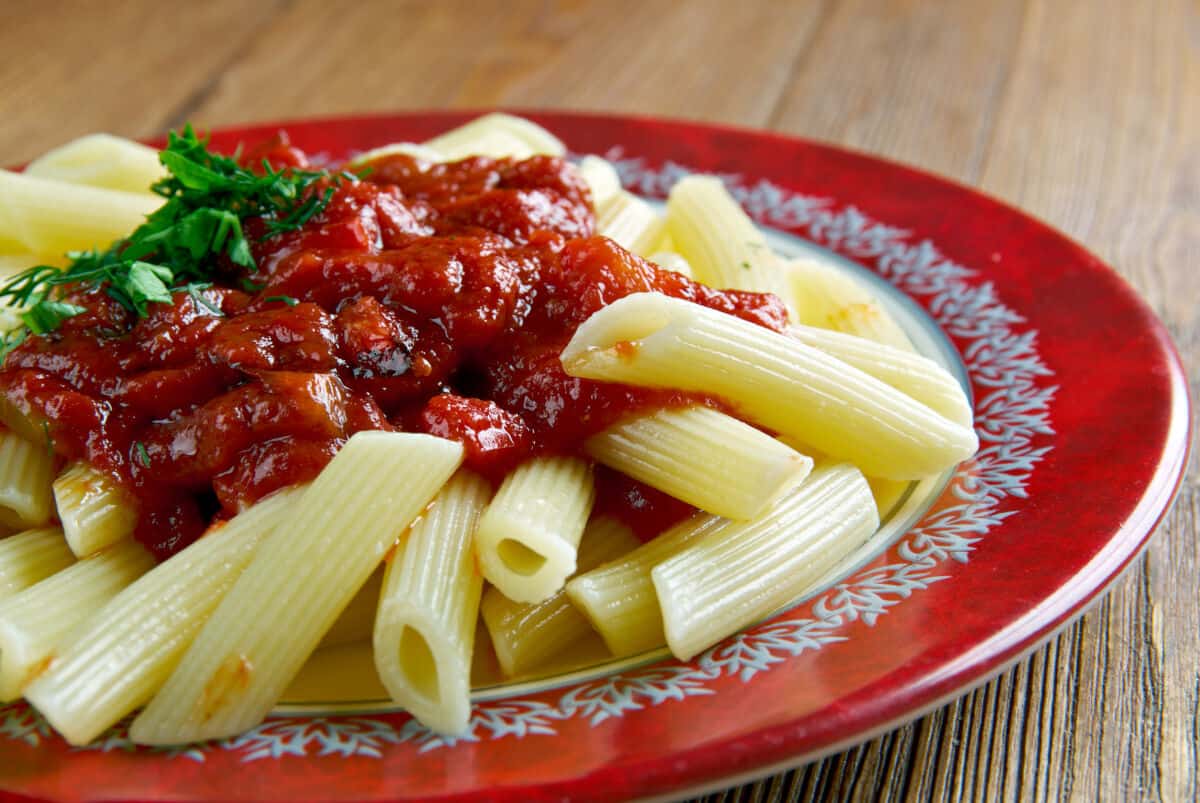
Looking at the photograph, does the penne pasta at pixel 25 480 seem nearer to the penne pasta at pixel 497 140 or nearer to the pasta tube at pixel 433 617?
the pasta tube at pixel 433 617

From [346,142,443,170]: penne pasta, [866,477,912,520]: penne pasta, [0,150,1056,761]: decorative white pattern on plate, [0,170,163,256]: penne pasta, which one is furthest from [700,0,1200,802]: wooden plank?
[0,170,163,256]: penne pasta

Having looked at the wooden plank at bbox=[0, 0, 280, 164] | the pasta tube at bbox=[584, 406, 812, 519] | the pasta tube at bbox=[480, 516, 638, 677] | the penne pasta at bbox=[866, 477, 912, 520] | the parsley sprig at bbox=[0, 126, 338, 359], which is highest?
the parsley sprig at bbox=[0, 126, 338, 359]

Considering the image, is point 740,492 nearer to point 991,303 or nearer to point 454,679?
point 454,679

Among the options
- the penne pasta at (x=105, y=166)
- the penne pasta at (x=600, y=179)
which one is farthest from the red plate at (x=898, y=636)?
the penne pasta at (x=105, y=166)

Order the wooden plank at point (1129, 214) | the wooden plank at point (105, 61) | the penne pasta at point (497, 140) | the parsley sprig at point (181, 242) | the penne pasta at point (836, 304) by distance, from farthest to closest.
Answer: the wooden plank at point (105, 61)
the penne pasta at point (497, 140)
the penne pasta at point (836, 304)
the parsley sprig at point (181, 242)
the wooden plank at point (1129, 214)

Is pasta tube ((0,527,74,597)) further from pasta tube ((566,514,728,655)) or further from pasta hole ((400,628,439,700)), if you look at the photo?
pasta tube ((566,514,728,655))

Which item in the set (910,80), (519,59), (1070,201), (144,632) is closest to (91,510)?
(144,632)
